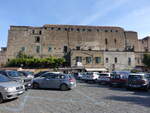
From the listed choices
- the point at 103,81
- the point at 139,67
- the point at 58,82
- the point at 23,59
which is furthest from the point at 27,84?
the point at 139,67

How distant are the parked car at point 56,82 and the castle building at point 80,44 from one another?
32.3 m

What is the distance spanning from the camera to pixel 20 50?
57.1m

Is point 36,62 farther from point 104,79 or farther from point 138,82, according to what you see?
point 138,82

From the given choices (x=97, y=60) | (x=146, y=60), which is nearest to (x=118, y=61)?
(x=97, y=60)

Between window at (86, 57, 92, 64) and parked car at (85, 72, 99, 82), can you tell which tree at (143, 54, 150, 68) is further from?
parked car at (85, 72, 99, 82)

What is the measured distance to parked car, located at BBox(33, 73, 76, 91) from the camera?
17.2 meters

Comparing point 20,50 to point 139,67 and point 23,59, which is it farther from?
point 139,67

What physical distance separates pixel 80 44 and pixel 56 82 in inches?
1749

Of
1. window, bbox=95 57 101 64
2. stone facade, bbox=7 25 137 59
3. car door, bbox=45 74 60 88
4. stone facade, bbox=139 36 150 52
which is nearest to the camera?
car door, bbox=45 74 60 88

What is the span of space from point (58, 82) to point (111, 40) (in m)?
48.8

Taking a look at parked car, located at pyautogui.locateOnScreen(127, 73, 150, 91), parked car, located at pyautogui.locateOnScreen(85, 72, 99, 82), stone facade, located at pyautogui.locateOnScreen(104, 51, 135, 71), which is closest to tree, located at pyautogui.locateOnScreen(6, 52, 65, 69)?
stone facade, located at pyautogui.locateOnScreen(104, 51, 135, 71)

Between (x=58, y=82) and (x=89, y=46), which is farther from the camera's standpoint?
(x=89, y=46)

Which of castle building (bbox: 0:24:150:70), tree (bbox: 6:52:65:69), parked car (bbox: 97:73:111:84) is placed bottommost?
parked car (bbox: 97:73:111:84)

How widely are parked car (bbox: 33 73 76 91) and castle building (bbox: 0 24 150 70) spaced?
32.3 metres
